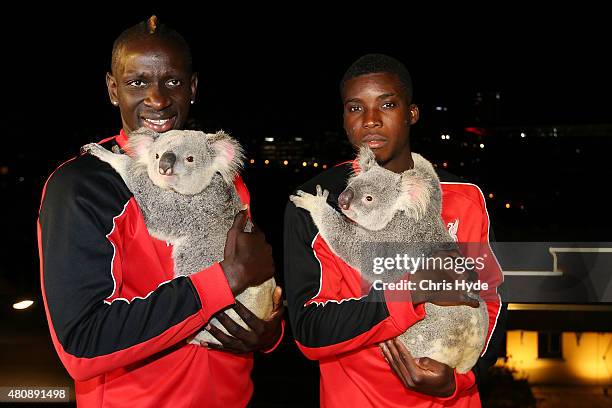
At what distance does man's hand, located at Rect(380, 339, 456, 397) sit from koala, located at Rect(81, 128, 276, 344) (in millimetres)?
471


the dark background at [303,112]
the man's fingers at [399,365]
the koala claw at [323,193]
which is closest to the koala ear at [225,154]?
the koala claw at [323,193]

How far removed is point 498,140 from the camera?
677 cm

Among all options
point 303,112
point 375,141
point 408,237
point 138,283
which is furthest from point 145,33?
point 303,112

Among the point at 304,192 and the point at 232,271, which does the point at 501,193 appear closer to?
the point at 304,192

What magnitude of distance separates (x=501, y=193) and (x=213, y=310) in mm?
5771

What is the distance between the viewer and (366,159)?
183 cm

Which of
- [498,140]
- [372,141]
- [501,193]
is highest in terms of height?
[372,141]

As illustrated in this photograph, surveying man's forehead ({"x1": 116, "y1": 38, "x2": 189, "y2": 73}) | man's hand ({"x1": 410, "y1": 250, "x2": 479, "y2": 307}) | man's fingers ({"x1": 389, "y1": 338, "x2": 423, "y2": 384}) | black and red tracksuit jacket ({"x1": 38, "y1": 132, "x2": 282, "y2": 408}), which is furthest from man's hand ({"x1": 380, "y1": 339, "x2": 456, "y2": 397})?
man's forehead ({"x1": 116, "y1": 38, "x2": 189, "y2": 73})

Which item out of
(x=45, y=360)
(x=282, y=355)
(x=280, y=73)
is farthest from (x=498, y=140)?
(x=45, y=360)

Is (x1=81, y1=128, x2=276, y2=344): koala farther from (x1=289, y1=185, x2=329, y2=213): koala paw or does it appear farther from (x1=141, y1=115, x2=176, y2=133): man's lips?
(x1=289, y1=185, x2=329, y2=213): koala paw

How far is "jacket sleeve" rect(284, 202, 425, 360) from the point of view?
1.70 metres

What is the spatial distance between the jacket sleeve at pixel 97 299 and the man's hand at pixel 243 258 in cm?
3

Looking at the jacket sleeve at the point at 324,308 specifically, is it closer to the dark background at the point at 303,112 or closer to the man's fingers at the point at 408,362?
the man's fingers at the point at 408,362

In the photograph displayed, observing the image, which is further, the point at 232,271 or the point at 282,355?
the point at 282,355
